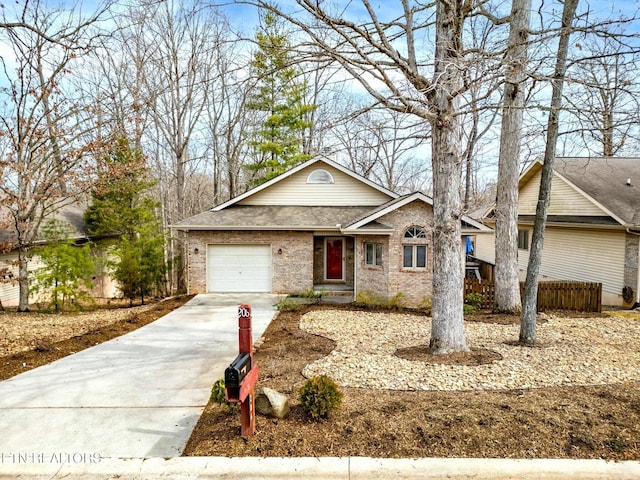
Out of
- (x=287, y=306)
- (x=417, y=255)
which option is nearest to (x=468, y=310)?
(x=417, y=255)

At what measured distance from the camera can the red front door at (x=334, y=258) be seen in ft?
52.6

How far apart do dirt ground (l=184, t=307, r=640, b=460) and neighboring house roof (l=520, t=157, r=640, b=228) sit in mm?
10485

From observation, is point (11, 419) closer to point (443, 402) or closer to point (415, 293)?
point (443, 402)

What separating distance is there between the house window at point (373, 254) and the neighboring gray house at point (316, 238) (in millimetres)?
32

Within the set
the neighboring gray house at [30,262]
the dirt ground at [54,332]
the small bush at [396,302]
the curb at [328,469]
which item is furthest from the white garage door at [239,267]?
the curb at [328,469]

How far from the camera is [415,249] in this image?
41.5ft

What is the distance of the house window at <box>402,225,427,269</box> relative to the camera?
12617 millimetres

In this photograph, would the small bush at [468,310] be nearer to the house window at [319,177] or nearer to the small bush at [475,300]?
the small bush at [475,300]

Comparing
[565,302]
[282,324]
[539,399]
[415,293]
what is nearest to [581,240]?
[565,302]

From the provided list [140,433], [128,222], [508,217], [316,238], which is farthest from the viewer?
[128,222]

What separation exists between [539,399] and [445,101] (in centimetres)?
426

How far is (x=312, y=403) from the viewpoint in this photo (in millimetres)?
4297

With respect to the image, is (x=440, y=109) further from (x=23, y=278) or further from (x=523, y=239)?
(x=523, y=239)

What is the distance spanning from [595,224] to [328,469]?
46.2 feet
